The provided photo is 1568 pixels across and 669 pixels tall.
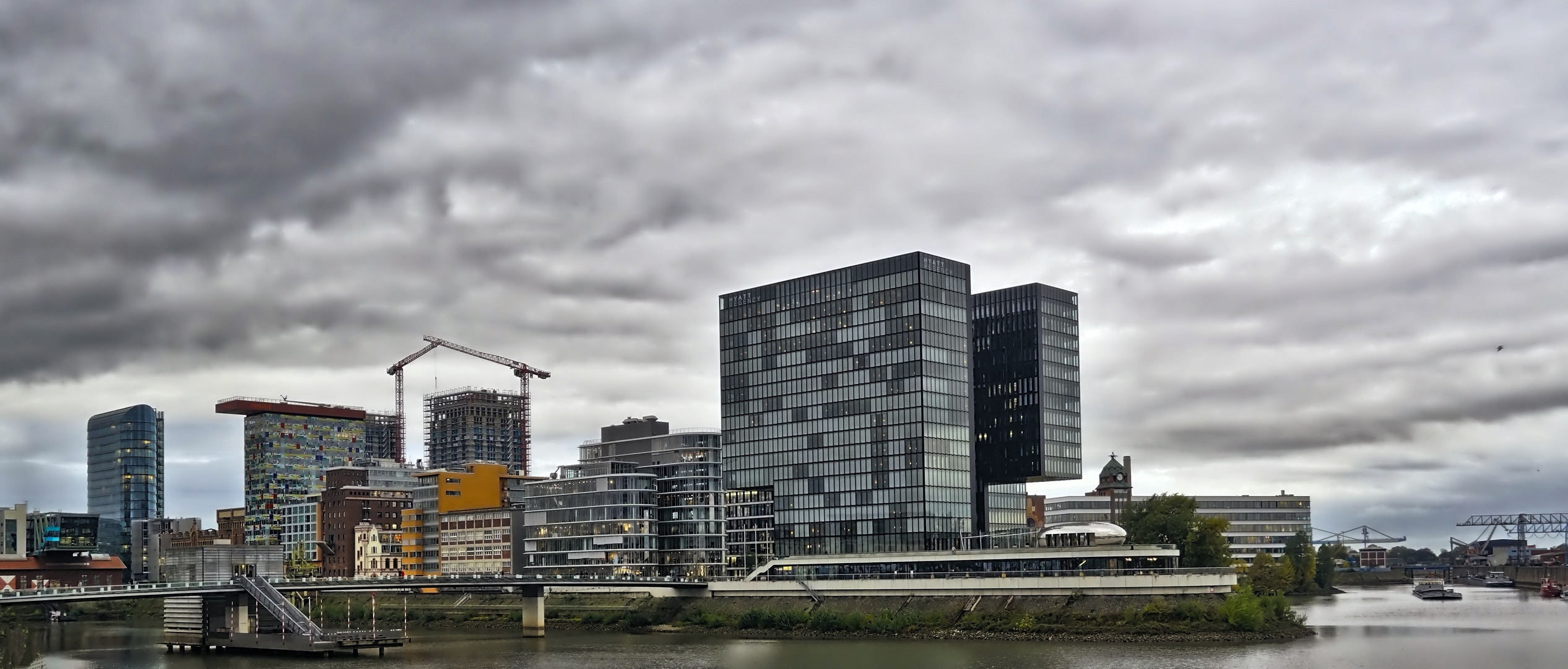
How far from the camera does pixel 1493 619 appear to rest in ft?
525

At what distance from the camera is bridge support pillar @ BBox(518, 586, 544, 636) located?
16350 cm

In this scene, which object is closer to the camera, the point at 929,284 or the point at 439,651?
the point at 439,651

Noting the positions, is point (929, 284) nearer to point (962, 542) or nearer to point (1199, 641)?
point (962, 542)

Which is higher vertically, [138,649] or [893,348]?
[893,348]

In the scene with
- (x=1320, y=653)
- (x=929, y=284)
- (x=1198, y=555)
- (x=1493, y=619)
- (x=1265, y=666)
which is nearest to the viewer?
(x=1265, y=666)

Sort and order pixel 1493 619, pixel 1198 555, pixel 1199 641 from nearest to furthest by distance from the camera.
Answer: pixel 1199 641 < pixel 1493 619 < pixel 1198 555

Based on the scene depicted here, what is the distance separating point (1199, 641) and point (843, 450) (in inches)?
3262

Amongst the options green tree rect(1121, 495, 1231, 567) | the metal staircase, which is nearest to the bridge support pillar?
the metal staircase

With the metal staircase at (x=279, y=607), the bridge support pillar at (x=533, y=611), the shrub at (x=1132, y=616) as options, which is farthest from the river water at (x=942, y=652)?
the shrub at (x=1132, y=616)

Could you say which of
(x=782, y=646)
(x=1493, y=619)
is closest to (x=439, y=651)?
(x=782, y=646)

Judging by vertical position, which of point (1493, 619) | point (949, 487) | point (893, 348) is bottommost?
point (1493, 619)

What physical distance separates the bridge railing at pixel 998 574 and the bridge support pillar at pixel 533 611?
24.3m

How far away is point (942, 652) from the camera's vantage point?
4751 inches

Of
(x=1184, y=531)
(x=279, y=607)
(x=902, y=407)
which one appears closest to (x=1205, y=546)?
(x=1184, y=531)
